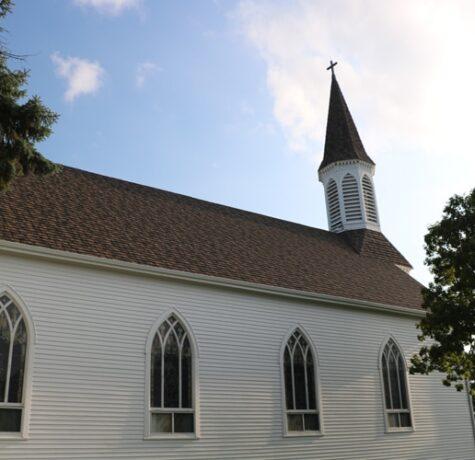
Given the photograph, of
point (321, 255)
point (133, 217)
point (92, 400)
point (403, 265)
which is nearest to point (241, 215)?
point (321, 255)

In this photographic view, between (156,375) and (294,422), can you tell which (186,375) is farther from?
(294,422)

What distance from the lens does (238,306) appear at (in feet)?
53.1

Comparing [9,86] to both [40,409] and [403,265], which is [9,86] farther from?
[403,265]

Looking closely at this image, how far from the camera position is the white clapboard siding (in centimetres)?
1267

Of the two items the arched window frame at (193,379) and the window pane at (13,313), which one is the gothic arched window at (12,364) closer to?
the window pane at (13,313)

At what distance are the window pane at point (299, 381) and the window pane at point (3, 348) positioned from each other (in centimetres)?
799

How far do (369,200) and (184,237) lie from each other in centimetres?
1262

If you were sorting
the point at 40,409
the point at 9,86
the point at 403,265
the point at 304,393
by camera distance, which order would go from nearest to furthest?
the point at 9,86 → the point at 40,409 → the point at 304,393 → the point at 403,265

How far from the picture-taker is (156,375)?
14.1 metres

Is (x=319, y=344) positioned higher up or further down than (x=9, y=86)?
further down

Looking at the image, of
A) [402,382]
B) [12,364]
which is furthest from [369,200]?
[12,364]

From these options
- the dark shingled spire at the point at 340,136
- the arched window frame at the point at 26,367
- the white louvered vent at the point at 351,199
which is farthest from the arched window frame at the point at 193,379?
the dark shingled spire at the point at 340,136

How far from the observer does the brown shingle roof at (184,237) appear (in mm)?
14664

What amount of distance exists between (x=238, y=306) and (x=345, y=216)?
12321mm
